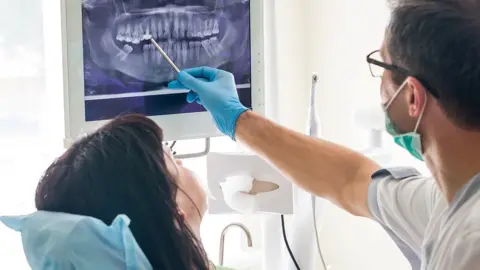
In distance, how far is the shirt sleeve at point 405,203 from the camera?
4.80ft

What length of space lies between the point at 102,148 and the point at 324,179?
639mm

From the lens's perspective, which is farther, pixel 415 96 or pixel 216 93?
pixel 216 93

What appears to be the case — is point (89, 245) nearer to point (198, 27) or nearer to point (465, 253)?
point (465, 253)

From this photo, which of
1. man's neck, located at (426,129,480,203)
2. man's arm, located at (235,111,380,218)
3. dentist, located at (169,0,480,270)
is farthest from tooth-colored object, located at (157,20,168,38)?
man's neck, located at (426,129,480,203)


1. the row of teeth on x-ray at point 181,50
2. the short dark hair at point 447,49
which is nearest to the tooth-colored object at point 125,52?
the row of teeth on x-ray at point 181,50

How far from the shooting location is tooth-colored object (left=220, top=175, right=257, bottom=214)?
1.78 meters

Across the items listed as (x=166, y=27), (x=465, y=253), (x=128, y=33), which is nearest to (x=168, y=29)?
(x=166, y=27)

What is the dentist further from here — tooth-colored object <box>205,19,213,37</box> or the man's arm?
tooth-colored object <box>205,19,213,37</box>

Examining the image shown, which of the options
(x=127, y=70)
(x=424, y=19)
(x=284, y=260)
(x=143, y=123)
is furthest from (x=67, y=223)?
(x=284, y=260)

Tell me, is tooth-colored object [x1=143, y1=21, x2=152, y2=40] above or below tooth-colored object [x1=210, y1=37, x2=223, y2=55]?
above

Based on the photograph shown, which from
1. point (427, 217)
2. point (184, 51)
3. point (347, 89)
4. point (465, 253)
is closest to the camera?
point (465, 253)

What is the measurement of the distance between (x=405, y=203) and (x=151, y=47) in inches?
28.5

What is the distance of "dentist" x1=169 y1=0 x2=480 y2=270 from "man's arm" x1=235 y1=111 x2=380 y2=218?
19mm

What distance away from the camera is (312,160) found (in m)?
1.71
